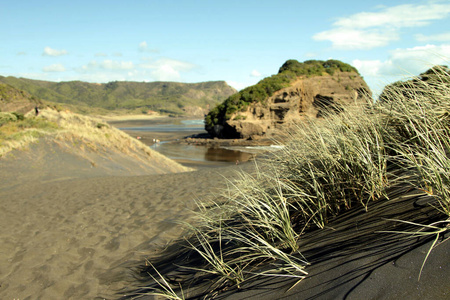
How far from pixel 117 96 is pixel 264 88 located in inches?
5688

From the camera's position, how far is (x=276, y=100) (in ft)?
131

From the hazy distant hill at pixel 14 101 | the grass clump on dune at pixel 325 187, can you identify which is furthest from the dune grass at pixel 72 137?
the grass clump on dune at pixel 325 187

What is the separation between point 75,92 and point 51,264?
179041 mm

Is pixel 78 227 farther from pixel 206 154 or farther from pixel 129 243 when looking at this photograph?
pixel 206 154

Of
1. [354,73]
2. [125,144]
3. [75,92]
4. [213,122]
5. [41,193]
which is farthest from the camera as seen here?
[75,92]

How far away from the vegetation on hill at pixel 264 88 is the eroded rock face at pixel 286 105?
0.82 metres

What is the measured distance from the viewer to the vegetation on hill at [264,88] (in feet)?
131

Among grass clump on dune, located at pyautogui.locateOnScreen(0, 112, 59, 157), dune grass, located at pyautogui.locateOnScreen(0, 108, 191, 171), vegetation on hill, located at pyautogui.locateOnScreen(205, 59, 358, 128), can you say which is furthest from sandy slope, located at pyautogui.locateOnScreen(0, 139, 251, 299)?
vegetation on hill, located at pyautogui.locateOnScreen(205, 59, 358, 128)

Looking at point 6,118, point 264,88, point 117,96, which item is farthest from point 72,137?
point 117,96

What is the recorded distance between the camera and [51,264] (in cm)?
410

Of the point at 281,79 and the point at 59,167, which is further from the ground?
the point at 281,79

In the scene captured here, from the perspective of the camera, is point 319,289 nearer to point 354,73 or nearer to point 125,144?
point 125,144

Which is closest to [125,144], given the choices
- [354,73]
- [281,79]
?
[281,79]

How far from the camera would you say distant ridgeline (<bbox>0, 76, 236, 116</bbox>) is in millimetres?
128250
